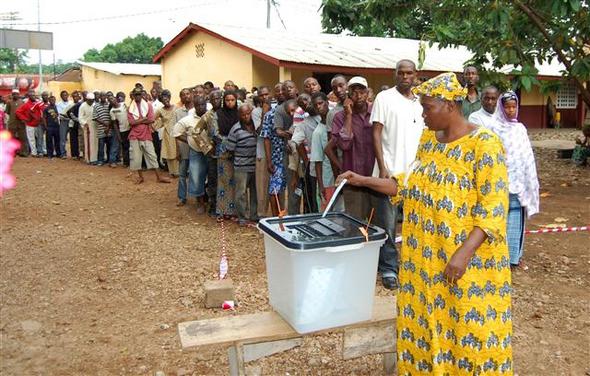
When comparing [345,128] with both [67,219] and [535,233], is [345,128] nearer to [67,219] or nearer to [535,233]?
[535,233]

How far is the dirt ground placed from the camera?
142 inches

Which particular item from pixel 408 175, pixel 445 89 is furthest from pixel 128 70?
pixel 445 89

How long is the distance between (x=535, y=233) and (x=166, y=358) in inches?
179

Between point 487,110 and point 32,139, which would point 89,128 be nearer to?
point 32,139

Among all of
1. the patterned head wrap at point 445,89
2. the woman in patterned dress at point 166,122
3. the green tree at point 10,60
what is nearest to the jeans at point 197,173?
the woman in patterned dress at point 166,122

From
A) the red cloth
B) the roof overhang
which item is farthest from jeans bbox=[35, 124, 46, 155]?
the roof overhang

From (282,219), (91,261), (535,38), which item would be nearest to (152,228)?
(91,261)

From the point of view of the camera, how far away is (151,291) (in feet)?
16.0

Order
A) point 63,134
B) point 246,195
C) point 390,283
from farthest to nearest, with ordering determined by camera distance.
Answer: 1. point 63,134
2. point 246,195
3. point 390,283

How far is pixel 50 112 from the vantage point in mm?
13500

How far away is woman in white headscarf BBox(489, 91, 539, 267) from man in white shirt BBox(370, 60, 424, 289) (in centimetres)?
89

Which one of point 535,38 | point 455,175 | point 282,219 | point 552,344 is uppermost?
point 535,38

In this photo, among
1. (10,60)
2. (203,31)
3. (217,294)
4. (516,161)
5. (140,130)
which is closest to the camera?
(217,294)

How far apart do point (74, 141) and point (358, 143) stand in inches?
426
